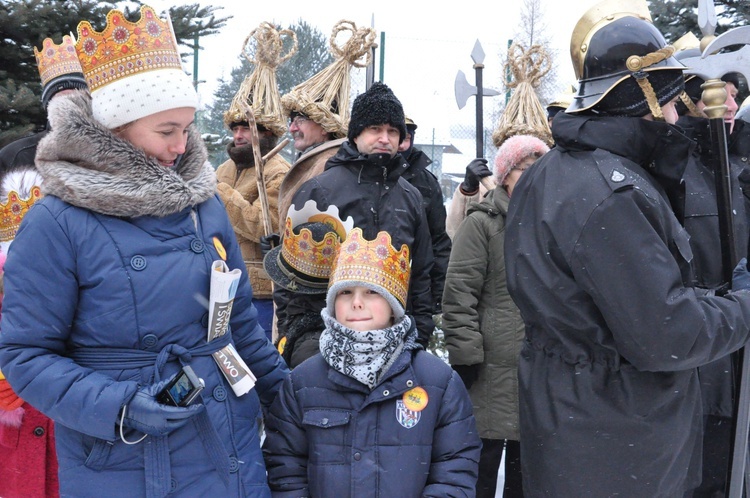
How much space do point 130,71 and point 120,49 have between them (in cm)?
7

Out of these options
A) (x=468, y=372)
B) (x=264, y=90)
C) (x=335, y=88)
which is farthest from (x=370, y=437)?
(x=264, y=90)

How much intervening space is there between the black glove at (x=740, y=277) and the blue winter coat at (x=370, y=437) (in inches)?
37.9

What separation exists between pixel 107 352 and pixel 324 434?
29.5 inches

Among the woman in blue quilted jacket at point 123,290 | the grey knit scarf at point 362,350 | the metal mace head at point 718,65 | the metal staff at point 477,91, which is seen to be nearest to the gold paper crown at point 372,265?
the grey knit scarf at point 362,350

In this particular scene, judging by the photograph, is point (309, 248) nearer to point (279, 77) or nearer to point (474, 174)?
point (474, 174)

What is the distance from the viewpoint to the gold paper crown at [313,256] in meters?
3.20

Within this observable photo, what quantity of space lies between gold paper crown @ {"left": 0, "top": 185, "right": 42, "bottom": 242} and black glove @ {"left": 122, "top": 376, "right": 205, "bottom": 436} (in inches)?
54.6

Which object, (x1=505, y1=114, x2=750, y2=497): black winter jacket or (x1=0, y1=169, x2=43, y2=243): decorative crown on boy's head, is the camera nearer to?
(x1=505, y1=114, x2=750, y2=497): black winter jacket

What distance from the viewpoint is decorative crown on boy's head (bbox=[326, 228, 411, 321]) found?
8.61ft

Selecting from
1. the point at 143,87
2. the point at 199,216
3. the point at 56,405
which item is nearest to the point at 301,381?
the point at 199,216

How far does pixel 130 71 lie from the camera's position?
2143 millimetres

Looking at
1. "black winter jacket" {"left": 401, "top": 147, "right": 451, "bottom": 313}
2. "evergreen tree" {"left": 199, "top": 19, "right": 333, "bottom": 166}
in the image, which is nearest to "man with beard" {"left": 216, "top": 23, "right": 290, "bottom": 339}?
"black winter jacket" {"left": 401, "top": 147, "right": 451, "bottom": 313}

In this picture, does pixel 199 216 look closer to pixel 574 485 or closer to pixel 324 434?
pixel 324 434

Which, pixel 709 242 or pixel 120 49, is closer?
pixel 120 49
